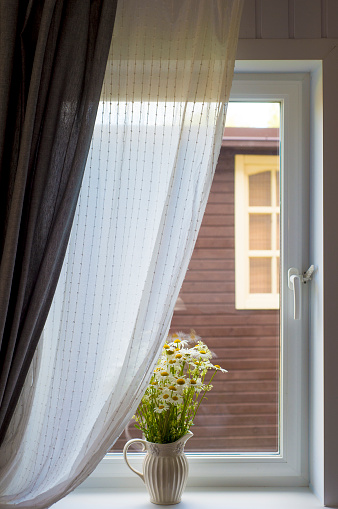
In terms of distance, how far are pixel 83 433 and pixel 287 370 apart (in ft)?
2.26

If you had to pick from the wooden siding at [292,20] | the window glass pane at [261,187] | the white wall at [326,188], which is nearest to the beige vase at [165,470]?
the white wall at [326,188]

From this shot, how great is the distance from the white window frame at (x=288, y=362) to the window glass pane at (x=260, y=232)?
0.06 metres

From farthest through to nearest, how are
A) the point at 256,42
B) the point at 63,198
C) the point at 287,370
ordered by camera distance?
the point at 287,370 < the point at 256,42 < the point at 63,198

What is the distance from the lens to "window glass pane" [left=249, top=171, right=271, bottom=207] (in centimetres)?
185

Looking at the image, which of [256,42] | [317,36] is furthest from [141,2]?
[317,36]

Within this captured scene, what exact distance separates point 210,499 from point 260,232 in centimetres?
85

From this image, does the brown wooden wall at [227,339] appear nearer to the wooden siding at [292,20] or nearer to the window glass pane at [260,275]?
the window glass pane at [260,275]

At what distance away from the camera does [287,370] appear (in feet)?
5.98

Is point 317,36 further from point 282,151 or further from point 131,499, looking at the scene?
point 131,499

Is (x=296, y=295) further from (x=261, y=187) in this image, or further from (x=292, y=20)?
(x=292, y=20)

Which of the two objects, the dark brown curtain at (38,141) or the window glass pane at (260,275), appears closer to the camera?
the dark brown curtain at (38,141)

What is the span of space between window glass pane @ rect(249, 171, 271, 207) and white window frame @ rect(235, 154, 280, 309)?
1 cm

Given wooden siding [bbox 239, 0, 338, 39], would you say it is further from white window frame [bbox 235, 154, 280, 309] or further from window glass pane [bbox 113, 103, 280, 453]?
white window frame [bbox 235, 154, 280, 309]

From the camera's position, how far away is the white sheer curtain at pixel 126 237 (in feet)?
4.95
